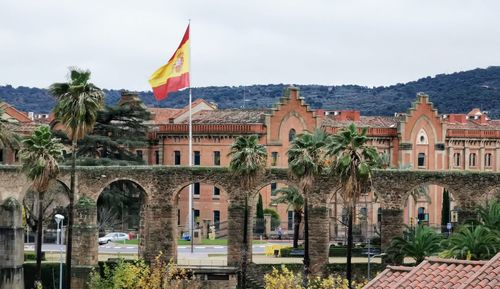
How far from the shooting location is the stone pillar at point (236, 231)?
73.5 meters

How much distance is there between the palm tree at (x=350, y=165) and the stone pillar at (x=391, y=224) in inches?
363

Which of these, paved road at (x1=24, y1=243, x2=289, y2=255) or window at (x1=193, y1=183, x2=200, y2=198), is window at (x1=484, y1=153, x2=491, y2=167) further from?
paved road at (x1=24, y1=243, x2=289, y2=255)

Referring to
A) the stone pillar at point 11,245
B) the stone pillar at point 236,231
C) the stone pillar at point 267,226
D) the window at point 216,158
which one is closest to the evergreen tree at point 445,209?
the stone pillar at point 267,226

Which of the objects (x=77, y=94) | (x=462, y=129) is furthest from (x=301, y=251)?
(x=462, y=129)

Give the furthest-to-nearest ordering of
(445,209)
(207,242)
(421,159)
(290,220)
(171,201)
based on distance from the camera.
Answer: (421,159), (290,220), (445,209), (207,242), (171,201)

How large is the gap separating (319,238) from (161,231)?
1032 centimetres

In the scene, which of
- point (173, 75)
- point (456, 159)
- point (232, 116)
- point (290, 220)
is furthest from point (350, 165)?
point (456, 159)

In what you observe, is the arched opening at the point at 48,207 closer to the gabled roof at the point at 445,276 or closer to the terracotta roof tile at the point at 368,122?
the terracotta roof tile at the point at 368,122

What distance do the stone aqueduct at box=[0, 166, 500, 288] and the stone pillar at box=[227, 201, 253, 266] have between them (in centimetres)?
6

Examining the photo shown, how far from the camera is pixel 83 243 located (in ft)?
238

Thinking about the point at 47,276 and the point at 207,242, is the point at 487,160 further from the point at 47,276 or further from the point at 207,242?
the point at 47,276

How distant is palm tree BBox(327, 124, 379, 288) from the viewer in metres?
63.0

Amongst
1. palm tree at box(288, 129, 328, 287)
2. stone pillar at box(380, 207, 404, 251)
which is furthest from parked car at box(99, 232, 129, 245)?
stone pillar at box(380, 207, 404, 251)

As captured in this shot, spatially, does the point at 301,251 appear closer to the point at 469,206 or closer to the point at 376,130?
the point at 469,206
